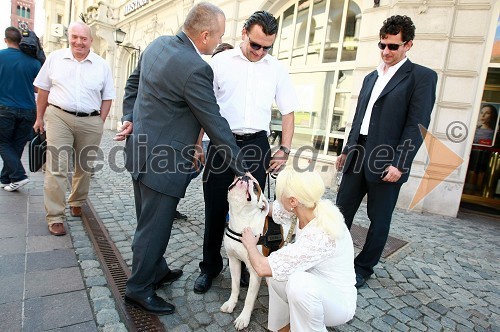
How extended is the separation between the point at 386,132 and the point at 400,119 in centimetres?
15

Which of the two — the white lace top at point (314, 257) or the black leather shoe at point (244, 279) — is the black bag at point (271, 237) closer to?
the white lace top at point (314, 257)

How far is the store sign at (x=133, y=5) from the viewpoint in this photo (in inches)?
579

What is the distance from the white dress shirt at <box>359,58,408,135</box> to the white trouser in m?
1.58

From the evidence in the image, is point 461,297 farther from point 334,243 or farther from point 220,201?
point 220,201

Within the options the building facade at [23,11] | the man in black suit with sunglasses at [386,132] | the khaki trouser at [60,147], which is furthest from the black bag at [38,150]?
the building facade at [23,11]

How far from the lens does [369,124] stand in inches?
112

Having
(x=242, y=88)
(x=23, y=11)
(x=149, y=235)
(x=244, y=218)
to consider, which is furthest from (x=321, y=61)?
(x=23, y=11)

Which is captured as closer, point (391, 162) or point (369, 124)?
point (391, 162)

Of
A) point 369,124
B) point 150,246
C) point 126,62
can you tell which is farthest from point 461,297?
point 126,62

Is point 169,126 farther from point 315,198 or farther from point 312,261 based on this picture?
point 312,261

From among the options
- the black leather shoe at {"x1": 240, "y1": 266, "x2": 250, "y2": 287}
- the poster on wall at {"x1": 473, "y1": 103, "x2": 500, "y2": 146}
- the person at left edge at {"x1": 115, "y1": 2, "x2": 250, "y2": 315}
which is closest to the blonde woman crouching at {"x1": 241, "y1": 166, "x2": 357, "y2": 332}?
the person at left edge at {"x1": 115, "y1": 2, "x2": 250, "y2": 315}

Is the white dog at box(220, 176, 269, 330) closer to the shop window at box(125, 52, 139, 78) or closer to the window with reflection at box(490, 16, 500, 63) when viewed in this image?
the window with reflection at box(490, 16, 500, 63)

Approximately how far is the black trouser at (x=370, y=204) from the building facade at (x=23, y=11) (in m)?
94.6

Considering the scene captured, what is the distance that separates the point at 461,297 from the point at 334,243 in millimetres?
1979
